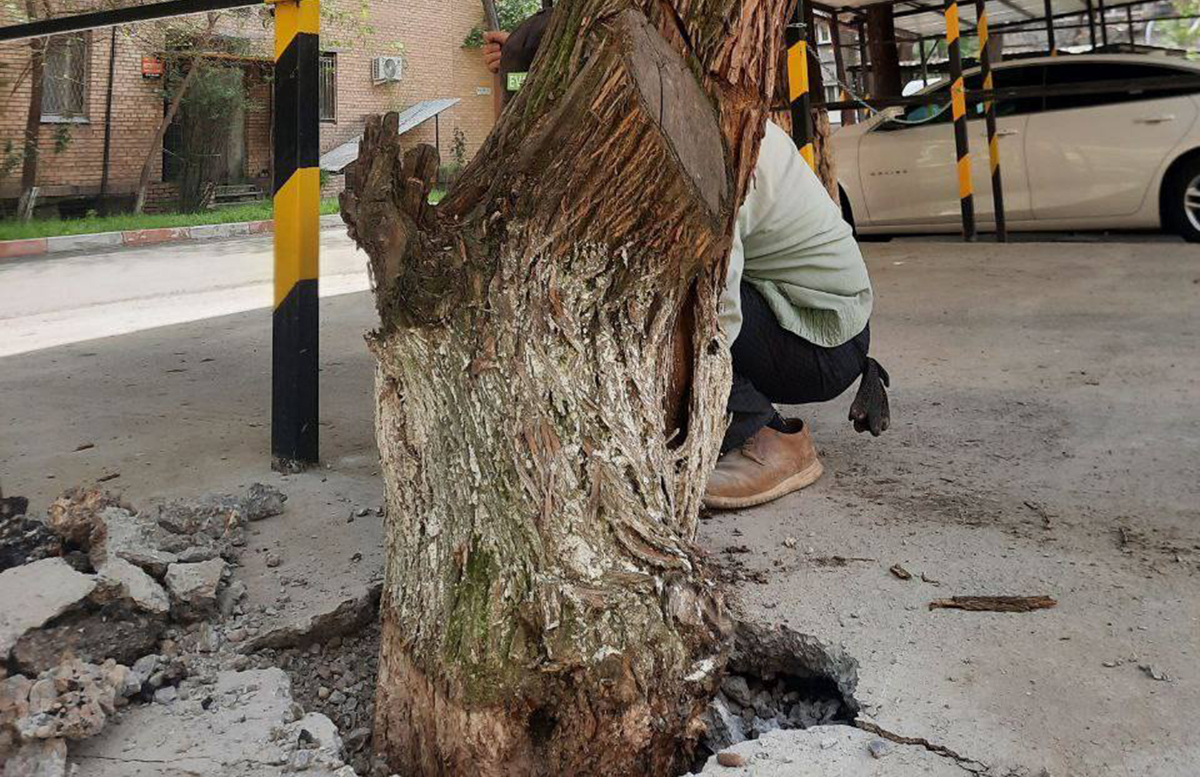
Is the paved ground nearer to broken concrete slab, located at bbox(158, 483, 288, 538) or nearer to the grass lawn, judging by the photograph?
broken concrete slab, located at bbox(158, 483, 288, 538)

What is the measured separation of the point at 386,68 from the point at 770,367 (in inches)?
856

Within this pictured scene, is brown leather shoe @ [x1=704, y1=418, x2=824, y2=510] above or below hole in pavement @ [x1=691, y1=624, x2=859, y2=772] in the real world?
above

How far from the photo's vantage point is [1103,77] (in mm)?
8281

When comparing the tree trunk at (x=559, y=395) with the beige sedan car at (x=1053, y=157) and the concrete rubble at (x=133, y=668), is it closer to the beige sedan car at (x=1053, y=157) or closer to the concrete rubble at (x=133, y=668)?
the concrete rubble at (x=133, y=668)

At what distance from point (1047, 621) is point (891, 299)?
13.8ft

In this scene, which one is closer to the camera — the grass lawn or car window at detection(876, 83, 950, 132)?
car window at detection(876, 83, 950, 132)

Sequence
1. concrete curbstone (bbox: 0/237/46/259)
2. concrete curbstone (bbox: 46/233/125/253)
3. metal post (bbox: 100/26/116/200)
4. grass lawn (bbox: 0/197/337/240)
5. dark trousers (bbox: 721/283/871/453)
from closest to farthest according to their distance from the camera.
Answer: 1. dark trousers (bbox: 721/283/871/453)
2. concrete curbstone (bbox: 0/237/46/259)
3. concrete curbstone (bbox: 46/233/125/253)
4. grass lawn (bbox: 0/197/337/240)
5. metal post (bbox: 100/26/116/200)

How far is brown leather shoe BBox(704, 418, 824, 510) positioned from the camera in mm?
2932

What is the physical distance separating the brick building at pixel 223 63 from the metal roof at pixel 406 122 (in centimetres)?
26

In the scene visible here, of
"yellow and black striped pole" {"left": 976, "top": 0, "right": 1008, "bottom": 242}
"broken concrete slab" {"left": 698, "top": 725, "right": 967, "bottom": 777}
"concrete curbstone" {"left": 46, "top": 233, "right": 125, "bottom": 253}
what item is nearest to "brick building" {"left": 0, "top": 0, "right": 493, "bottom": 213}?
"concrete curbstone" {"left": 46, "top": 233, "right": 125, "bottom": 253}

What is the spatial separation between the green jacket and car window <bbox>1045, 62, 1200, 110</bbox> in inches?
227

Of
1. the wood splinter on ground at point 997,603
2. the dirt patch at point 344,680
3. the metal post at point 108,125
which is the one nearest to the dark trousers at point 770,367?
the wood splinter on ground at point 997,603

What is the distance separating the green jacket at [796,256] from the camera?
2.63 metres

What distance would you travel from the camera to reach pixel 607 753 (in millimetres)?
1760
